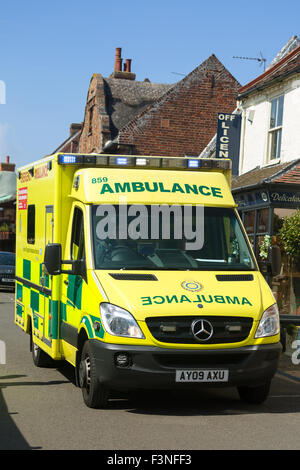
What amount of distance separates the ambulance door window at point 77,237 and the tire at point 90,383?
1.14 m

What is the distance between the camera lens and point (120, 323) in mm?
7328

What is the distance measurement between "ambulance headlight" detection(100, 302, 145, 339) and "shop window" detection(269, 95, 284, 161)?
508 inches

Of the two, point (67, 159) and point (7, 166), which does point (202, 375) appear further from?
point (7, 166)

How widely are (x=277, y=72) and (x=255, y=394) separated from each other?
13725 millimetres

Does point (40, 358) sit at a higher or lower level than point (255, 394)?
lower

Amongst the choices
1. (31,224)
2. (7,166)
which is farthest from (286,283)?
(7,166)

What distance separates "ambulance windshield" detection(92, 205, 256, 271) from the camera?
8.21 meters

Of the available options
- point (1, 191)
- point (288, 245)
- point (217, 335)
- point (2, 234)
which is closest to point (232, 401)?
point (217, 335)

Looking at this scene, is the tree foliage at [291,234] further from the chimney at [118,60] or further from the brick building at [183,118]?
the chimney at [118,60]

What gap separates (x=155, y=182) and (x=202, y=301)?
179 cm

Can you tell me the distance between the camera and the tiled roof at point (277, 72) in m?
19.0

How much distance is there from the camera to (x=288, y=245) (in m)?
16.9

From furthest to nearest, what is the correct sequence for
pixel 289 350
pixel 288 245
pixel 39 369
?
pixel 288 245 < pixel 289 350 < pixel 39 369
